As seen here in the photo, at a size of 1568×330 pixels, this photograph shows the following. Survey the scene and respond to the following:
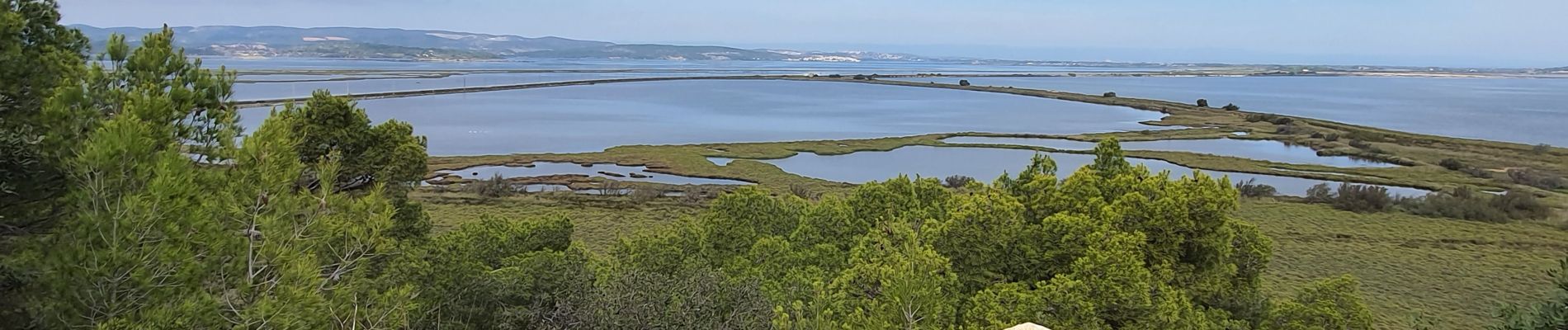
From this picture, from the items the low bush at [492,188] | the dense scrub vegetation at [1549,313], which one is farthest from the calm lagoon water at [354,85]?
the dense scrub vegetation at [1549,313]

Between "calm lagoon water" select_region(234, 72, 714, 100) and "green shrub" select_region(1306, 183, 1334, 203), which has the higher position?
"calm lagoon water" select_region(234, 72, 714, 100)

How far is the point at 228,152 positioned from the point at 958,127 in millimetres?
50273

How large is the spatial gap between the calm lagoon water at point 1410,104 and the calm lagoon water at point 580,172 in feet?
155

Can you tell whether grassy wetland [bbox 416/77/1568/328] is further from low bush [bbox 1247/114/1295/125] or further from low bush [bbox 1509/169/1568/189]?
low bush [bbox 1247/114/1295/125]

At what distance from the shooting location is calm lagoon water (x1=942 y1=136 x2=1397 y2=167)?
41.7 metres

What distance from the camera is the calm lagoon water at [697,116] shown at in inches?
1868

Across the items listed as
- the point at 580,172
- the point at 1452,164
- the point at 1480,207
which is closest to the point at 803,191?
A: the point at 580,172

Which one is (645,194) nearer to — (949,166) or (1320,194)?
(949,166)

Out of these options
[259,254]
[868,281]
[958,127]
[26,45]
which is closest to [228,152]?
[259,254]

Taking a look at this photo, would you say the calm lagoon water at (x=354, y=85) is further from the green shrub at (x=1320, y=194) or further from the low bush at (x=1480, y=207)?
the low bush at (x=1480, y=207)

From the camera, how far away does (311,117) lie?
10.4 meters

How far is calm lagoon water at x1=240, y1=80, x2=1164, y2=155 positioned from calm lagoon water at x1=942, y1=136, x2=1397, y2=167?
5.92 m

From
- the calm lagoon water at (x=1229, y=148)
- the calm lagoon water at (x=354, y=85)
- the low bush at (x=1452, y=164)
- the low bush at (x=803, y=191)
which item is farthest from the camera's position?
the calm lagoon water at (x=354, y=85)

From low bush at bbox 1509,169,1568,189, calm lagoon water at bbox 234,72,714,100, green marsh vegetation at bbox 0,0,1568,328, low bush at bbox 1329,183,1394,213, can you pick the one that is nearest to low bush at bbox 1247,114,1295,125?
low bush at bbox 1509,169,1568,189
